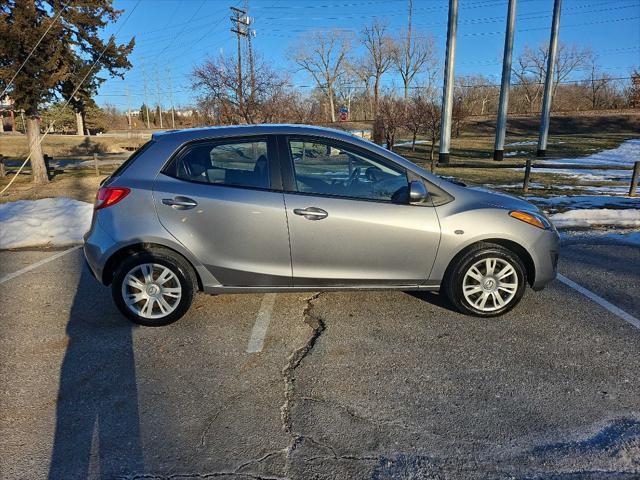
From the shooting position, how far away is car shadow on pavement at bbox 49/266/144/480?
93.7 inches

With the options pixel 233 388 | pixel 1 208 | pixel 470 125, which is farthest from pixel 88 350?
pixel 470 125

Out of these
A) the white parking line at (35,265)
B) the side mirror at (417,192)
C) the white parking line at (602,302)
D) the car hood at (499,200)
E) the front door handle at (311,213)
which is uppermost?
the side mirror at (417,192)

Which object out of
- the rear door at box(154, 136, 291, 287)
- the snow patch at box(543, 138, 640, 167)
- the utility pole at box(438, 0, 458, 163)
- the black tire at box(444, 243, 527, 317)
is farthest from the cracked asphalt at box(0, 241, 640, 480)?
the snow patch at box(543, 138, 640, 167)

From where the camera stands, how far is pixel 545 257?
13.2ft

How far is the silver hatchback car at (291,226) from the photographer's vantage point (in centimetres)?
379

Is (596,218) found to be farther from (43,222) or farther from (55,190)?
(55,190)

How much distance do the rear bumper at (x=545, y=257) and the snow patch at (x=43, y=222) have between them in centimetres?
657

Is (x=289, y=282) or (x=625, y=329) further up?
(x=289, y=282)

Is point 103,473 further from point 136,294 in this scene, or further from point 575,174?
point 575,174

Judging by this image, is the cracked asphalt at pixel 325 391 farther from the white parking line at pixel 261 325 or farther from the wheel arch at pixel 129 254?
the wheel arch at pixel 129 254

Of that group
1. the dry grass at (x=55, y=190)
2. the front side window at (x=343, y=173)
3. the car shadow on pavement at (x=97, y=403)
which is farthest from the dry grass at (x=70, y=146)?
the front side window at (x=343, y=173)

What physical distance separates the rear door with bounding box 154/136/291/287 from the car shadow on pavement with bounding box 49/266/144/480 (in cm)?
102

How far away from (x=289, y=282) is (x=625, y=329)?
2856mm

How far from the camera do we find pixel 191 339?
3.77m
